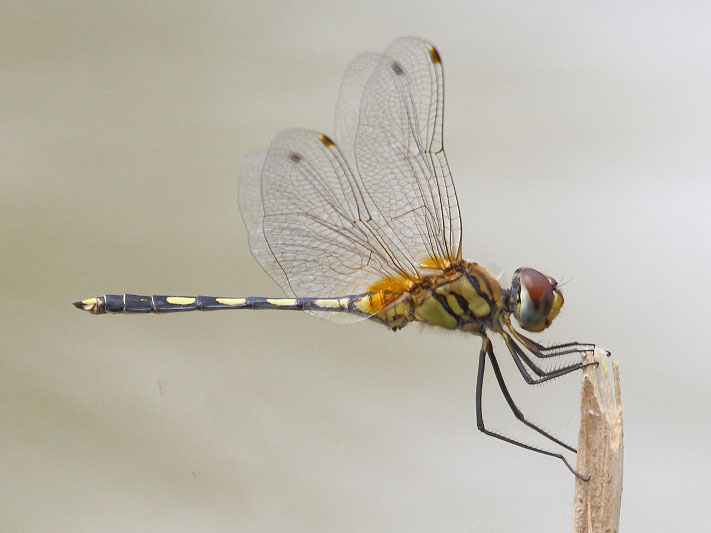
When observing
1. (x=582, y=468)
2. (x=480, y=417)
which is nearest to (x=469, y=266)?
(x=480, y=417)

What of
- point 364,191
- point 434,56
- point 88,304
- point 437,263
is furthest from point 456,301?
point 88,304

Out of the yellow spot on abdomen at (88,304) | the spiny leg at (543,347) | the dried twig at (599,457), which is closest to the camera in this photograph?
the dried twig at (599,457)

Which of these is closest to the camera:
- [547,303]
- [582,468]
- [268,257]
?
[582,468]

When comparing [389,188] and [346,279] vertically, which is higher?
[389,188]

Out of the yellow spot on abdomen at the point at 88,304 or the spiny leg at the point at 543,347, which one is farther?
the yellow spot on abdomen at the point at 88,304

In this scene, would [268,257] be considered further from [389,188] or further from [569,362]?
[569,362]

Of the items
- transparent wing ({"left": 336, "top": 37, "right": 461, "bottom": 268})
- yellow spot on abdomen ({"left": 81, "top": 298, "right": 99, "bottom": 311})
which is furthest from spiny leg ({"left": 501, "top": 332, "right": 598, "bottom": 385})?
yellow spot on abdomen ({"left": 81, "top": 298, "right": 99, "bottom": 311})

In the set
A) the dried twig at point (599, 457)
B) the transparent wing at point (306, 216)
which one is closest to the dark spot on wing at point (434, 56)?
the transparent wing at point (306, 216)

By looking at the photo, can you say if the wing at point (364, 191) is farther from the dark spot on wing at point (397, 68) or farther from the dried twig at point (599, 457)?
the dried twig at point (599, 457)
